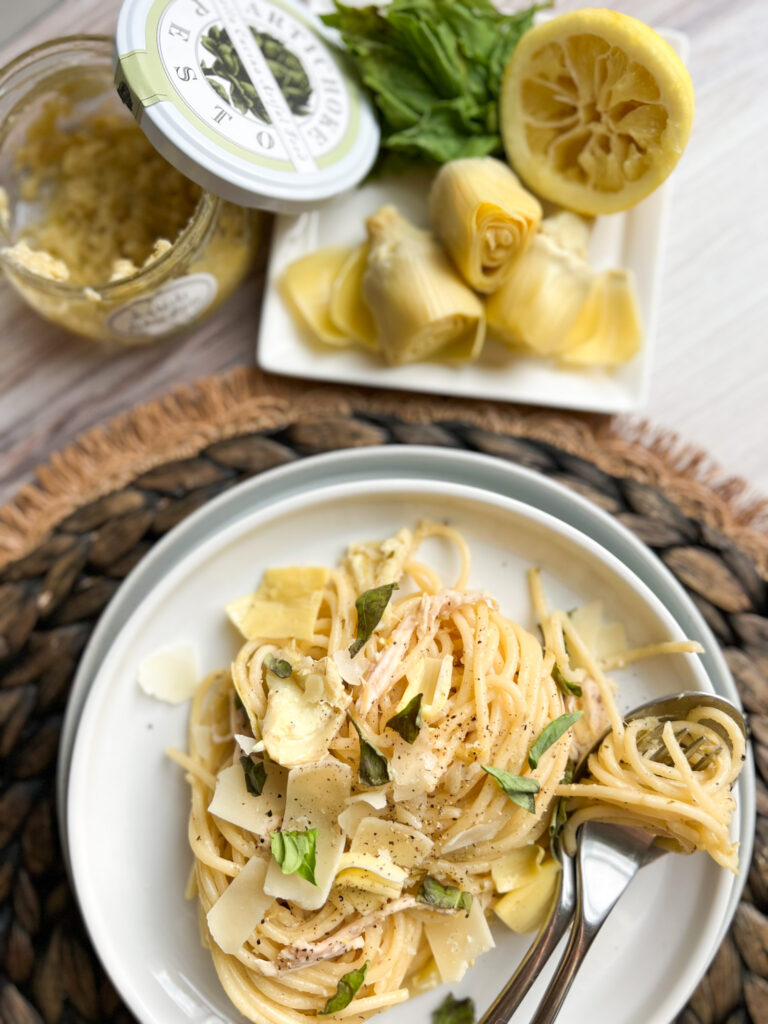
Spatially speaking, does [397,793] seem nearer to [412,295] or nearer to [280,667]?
[280,667]

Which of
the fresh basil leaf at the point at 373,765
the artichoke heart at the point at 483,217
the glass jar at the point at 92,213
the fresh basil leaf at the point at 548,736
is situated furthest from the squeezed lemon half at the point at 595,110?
the fresh basil leaf at the point at 373,765

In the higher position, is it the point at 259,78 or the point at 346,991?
the point at 259,78

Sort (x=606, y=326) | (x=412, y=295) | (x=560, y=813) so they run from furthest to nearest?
(x=606, y=326)
(x=412, y=295)
(x=560, y=813)

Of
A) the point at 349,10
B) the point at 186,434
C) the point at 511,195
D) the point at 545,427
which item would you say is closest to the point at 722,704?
the point at 545,427

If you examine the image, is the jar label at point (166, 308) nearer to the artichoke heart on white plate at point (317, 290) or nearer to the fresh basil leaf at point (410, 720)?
the artichoke heart on white plate at point (317, 290)

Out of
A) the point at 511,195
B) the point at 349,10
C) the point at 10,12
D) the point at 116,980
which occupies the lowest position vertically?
the point at 116,980

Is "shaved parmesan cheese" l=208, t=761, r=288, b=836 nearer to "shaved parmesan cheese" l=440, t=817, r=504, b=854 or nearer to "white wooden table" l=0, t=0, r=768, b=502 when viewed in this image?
"shaved parmesan cheese" l=440, t=817, r=504, b=854

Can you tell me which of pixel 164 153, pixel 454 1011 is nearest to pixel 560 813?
pixel 454 1011

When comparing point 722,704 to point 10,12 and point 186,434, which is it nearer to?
point 186,434
